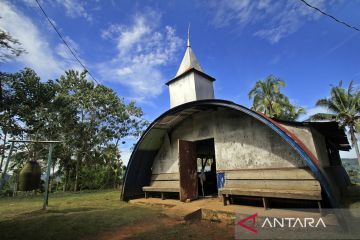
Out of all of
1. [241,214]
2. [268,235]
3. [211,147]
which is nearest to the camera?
[268,235]

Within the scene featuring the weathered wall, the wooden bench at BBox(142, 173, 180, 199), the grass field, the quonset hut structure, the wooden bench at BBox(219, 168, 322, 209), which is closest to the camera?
the grass field

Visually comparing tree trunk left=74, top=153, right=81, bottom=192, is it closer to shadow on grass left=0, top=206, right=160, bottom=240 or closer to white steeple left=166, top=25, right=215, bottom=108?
white steeple left=166, top=25, right=215, bottom=108

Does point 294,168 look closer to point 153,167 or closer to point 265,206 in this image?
point 265,206

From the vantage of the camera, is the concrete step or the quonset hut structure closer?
the concrete step

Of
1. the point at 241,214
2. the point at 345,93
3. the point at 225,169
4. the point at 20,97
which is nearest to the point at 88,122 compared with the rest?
the point at 20,97

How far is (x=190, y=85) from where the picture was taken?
531 inches

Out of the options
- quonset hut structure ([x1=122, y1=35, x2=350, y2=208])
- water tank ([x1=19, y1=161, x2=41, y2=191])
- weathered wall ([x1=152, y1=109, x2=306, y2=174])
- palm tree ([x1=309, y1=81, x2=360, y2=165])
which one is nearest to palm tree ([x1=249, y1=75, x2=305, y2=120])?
palm tree ([x1=309, y1=81, x2=360, y2=165])

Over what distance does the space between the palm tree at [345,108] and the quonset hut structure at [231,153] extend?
11837 mm

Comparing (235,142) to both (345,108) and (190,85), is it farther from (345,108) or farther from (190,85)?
(345,108)

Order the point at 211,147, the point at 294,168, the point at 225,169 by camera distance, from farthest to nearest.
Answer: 1. the point at 211,147
2. the point at 225,169
3. the point at 294,168

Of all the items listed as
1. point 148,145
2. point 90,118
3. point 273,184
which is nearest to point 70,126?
point 90,118

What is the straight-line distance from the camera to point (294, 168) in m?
7.22

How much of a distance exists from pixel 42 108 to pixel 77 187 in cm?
803

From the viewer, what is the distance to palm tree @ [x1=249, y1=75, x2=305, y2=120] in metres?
26.1
